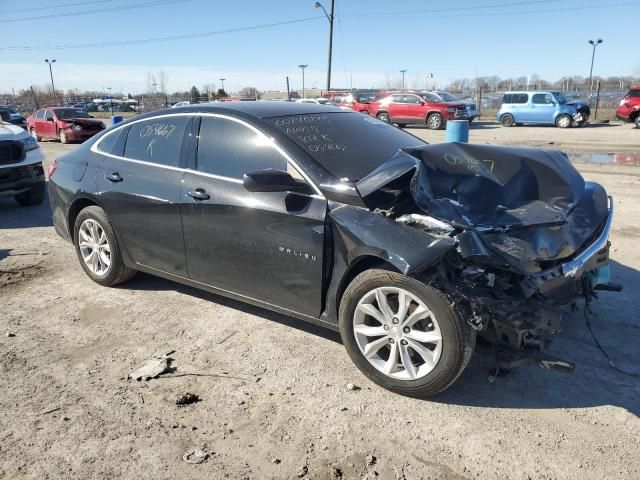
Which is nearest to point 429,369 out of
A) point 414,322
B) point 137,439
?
point 414,322

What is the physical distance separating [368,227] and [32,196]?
304 inches

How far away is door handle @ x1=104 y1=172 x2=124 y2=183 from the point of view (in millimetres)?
4672

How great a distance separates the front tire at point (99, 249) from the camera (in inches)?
191

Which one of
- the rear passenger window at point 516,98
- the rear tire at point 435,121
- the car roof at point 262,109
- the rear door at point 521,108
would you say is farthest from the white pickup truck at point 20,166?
the rear passenger window at point 516,98

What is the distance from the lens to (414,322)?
A: 10.1ft

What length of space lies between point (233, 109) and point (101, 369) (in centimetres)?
215

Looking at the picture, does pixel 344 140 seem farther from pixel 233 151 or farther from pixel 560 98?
pixel 560 98

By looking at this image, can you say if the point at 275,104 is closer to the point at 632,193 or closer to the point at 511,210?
the point at 511,210

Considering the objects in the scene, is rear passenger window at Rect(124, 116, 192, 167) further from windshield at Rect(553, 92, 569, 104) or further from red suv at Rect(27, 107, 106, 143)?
windshield at Rect(553, 92, 569, 104)

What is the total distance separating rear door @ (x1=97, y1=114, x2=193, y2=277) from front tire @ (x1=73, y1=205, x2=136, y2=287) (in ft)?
0.52

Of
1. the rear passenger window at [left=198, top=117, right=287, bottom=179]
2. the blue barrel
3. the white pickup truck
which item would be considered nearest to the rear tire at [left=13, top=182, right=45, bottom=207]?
the white pickup truck

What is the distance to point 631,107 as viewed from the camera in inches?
881

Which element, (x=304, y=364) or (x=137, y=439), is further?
(x=304, y=364)

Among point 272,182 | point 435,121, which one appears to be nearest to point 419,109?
point 435,121
